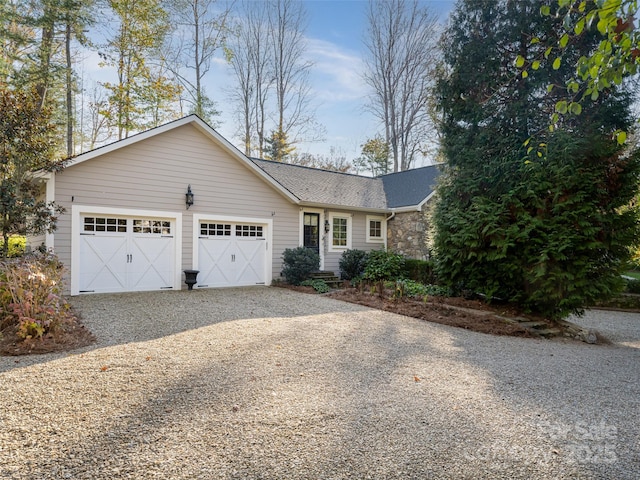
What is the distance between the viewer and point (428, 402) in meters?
3.21

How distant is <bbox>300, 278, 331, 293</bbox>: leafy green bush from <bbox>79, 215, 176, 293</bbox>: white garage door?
379cm

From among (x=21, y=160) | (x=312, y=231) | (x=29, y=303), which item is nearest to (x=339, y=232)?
(x=312, y=231)

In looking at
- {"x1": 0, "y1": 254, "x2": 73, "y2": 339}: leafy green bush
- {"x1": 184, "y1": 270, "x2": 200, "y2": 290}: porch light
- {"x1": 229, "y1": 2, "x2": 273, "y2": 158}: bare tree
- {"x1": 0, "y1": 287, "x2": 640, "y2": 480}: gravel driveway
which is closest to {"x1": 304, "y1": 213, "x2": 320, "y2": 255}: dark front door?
{"x1": 184, "y1": 270, "x2": 200, "y2": 290}: porch light

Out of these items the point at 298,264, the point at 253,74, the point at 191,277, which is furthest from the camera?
the point at 253,74

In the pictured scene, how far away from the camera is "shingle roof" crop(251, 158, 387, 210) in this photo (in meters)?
12.4

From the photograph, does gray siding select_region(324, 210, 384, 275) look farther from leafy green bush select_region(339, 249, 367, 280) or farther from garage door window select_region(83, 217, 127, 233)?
garage door window select_region(83, 217, 127, 233)

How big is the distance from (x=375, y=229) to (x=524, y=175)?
7077mm

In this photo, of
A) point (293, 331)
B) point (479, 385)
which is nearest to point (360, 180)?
point (293, 331)

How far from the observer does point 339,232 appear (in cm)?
1277

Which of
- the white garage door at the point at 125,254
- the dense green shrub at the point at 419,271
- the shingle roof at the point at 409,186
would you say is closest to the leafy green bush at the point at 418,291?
the dense green shrub at the point at 419,271

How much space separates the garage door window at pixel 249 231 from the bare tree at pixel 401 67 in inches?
470

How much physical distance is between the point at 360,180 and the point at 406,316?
30.4 ft

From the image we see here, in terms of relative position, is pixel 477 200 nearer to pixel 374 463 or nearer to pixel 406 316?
pixel 406 316

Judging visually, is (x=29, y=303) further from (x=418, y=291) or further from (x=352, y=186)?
(x=352, y=186)
